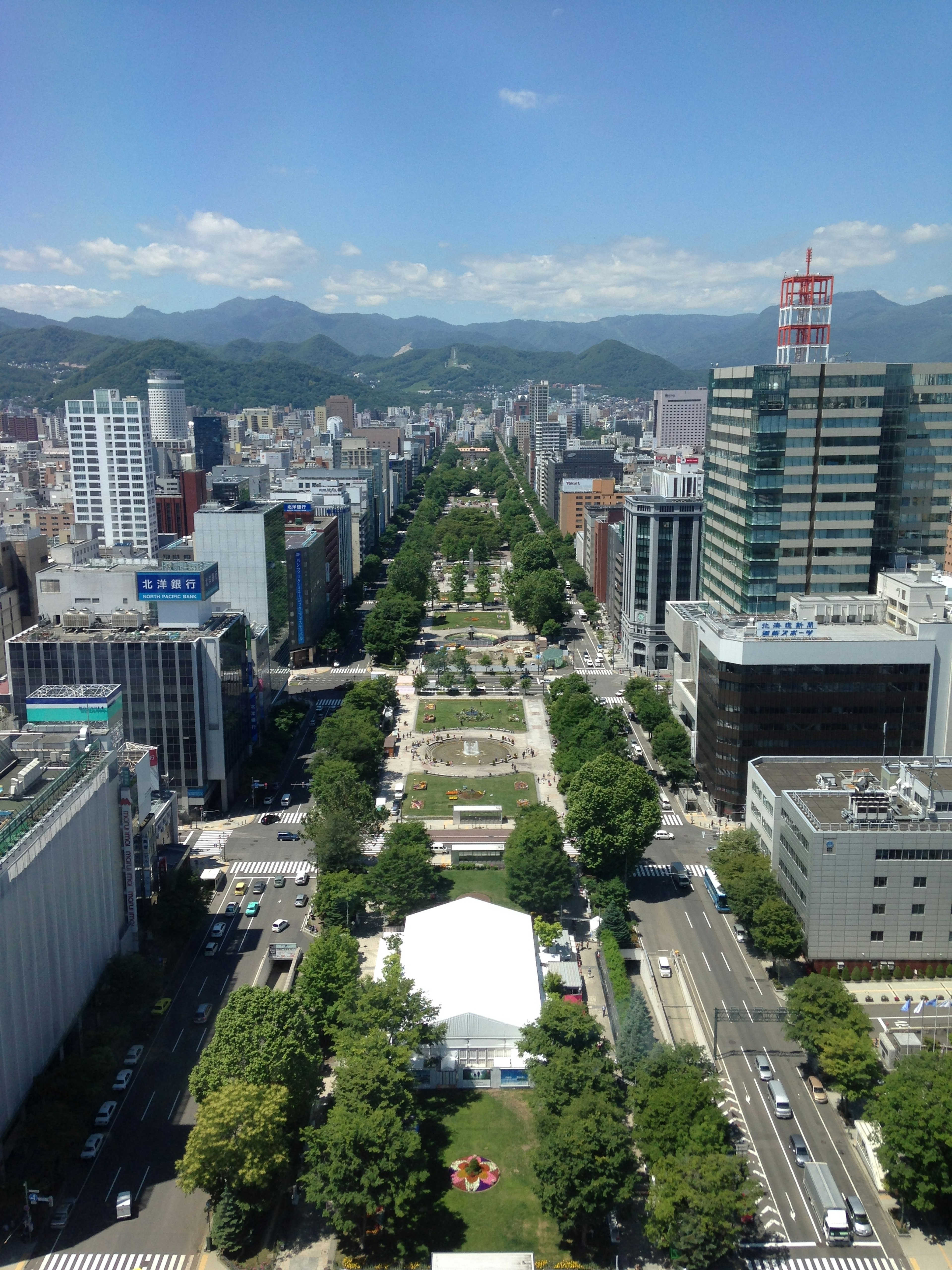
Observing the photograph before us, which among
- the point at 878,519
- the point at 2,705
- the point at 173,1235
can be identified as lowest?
the point at 173,1235

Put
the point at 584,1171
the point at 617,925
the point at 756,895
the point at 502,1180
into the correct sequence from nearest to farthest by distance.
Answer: the point at 584,1171 → the point at 502,1180 → the point at 756,895 → the point at 617,925

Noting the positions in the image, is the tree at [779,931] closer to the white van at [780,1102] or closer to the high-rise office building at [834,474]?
the white van at [780,1102]

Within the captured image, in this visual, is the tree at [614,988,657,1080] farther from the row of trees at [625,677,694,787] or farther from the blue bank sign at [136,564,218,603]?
the blue bank sign at [136,564,218,603]

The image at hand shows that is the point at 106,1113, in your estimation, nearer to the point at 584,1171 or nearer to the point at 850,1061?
the point at 584,1171

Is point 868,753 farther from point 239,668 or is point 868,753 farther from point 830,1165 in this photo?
point 239,668

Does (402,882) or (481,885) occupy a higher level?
(402,882)

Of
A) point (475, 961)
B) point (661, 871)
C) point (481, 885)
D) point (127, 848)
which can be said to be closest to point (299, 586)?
point (481, 885)

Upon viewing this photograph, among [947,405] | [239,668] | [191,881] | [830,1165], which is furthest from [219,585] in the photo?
[830,1165]
